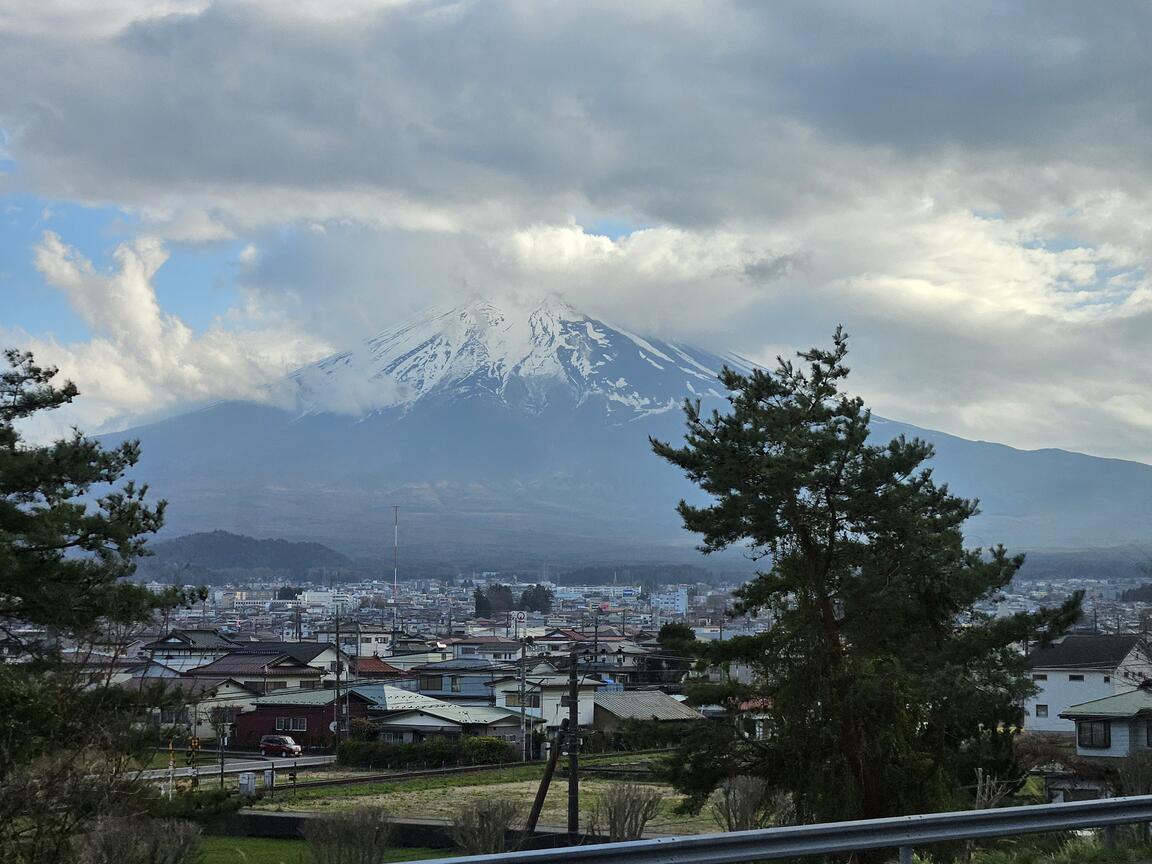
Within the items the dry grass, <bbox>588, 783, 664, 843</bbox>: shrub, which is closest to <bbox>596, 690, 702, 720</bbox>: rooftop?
the dry grass

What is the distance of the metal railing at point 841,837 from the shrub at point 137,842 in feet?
24.9

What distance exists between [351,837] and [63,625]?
191 inches

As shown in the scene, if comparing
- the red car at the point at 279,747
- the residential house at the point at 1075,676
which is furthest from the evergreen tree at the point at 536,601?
the red car at the point at 279,747

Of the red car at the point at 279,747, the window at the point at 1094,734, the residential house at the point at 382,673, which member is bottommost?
the red car at the point at 279,747

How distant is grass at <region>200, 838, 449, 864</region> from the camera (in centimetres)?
2742

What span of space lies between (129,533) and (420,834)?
13.5 m

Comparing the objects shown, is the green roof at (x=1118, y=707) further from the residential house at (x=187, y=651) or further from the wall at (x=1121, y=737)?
the residential house at (x=187, y=651)

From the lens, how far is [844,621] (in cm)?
2261

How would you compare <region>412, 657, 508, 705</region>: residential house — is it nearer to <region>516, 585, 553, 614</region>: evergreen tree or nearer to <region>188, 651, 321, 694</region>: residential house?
<region>188, 651, 321, 694</region>: residential house

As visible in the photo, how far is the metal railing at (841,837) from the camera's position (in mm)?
7316

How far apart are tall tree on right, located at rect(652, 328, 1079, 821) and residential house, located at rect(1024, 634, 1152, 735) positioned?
36448 mm

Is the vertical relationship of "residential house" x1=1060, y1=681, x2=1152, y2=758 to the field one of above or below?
above

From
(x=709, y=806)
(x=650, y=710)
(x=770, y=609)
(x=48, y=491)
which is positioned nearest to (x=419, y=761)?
(x=650, y=710)

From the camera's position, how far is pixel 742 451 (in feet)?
74.3
